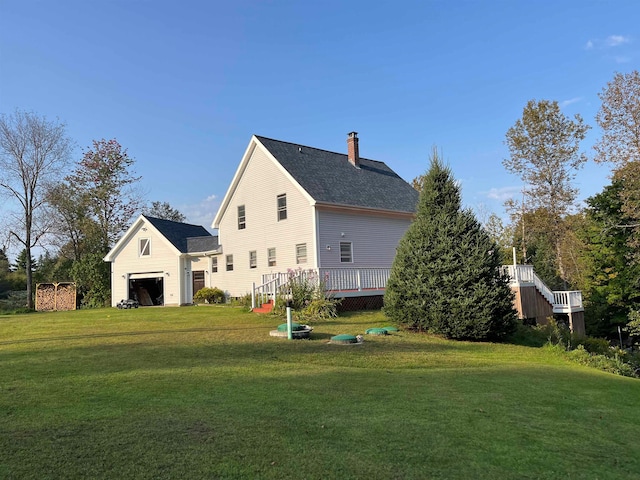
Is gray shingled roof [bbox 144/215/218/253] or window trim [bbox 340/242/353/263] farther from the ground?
gray shingled roof [bbox 144/215/218/253]

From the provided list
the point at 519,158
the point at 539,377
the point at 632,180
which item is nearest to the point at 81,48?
the point at 539,377

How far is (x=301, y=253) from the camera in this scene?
20.7m

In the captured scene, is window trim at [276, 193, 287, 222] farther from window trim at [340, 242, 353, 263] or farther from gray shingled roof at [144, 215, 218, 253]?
gray shingled roof at [144, 215, 218, 253]

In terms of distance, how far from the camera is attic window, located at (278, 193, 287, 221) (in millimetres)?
21497

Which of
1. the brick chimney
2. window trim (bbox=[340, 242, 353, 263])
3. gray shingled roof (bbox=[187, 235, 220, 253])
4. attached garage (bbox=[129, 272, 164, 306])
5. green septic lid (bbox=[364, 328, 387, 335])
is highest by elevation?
the brick chimney

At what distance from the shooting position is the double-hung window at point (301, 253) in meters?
20.5

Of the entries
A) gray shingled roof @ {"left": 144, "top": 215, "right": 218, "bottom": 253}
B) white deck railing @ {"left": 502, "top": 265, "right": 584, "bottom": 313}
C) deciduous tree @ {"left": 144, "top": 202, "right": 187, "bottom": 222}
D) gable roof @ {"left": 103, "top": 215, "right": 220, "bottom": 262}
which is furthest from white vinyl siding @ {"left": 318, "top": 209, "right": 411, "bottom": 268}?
deciduous tree @ {"left": 144, "top": 202, "right": 187, "bottom": 222}

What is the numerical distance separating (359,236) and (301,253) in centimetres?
302

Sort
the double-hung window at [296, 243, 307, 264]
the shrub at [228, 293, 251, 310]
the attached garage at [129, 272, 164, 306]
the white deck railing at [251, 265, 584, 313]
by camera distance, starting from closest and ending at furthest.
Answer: the white deck railing at [251, 265, 584, 313] → the shrub at [228, 293, 251, 310] → the double-hung window at [296, 243, 307, 264] → the attached garage at [129, 272, 164, 306]

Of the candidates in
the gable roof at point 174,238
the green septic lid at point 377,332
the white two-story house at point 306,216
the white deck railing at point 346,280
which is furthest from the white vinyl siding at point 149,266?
the green septic lid at point 377,332

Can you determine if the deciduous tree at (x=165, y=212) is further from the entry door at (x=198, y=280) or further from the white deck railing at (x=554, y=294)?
the white deck railing at (x=554, y=294)

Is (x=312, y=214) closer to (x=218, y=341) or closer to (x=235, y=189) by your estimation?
(x=235, y=189)

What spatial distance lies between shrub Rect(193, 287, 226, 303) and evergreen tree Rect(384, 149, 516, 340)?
44.0 ft

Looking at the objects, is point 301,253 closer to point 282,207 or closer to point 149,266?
point 282,207
